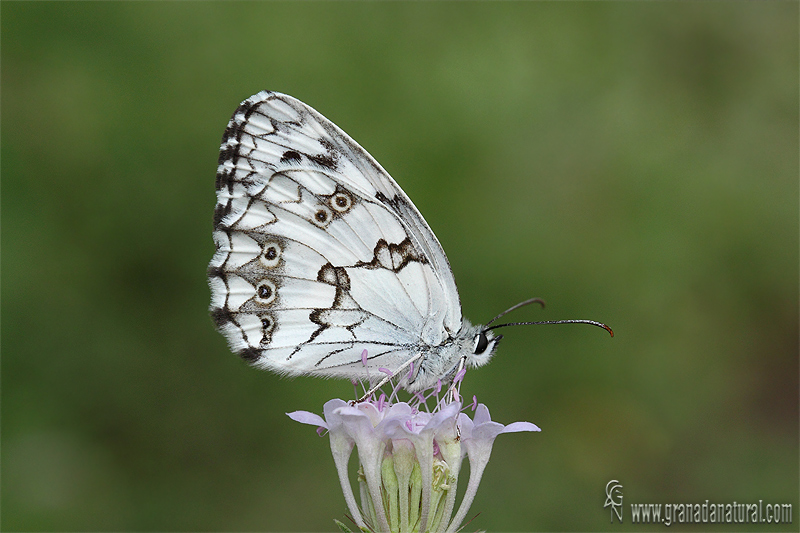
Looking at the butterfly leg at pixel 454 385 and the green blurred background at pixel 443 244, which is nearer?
the butterfly leg at pixel 454 385

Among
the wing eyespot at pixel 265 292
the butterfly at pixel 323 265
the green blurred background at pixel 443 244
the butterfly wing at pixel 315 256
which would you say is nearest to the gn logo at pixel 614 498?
the green blurred background at pixel 443 244

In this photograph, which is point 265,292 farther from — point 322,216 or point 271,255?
point 322,216

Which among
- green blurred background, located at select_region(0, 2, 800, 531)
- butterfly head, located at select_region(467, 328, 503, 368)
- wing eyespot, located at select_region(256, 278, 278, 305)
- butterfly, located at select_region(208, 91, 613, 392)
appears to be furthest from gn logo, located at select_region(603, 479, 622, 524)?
wing eyespot, located at select_region(256, 278, 278, 305)

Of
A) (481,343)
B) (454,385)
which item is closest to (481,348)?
(481,343)

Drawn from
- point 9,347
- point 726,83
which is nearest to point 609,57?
point 726,83

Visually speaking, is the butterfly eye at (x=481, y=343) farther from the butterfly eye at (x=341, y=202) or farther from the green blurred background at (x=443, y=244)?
the green blurred background at (x=443, y=244)

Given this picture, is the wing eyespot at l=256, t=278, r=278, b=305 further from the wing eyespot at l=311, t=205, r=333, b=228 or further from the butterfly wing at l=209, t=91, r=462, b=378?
the wing eyespot at l=311, t=205, r=333, b=228
